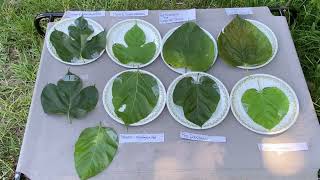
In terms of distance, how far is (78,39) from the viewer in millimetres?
1370

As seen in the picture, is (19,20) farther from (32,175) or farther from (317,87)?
(317,87)

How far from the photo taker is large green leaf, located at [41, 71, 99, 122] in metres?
1.22

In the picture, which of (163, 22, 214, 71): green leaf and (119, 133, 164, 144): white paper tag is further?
(163, 22, 214, 71): green leaf

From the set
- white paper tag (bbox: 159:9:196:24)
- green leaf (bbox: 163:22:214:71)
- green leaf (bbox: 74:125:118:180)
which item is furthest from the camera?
white paper tag (bbox: 159:9:196:24)

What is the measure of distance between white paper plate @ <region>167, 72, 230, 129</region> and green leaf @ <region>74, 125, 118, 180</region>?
0.19m

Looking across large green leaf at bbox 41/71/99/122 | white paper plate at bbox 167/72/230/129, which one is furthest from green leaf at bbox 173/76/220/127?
large green leaf at bbox 41/71/99/122

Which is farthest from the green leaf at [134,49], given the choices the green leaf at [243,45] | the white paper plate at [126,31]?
the green leaf at [243,45]

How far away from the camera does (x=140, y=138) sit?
1.18m

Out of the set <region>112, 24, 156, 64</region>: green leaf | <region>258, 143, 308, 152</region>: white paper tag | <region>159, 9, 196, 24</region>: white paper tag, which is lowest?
<region>258, 143, 308, 152</region>: white paper tag

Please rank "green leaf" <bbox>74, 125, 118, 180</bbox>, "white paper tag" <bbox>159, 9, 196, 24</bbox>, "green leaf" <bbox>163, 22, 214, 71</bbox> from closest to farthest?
1. "green leaf" <bbox>74, 125, 118, 180</bbox>
2. "green leaf" <bbox>163, 22, 214, 71</bbox>
3. "white paper tag" <bbox>159, 9, 196, 24</bbox>

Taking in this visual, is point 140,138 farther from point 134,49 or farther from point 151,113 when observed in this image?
point 134,49

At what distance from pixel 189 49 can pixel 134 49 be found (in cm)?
18

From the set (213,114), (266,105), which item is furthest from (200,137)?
(266,105)

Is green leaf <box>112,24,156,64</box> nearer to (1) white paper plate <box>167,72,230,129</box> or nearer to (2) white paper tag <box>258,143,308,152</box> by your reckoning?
(1) white paper plate <box>167,72,230,129</box>
